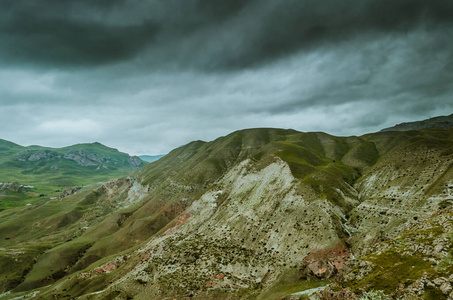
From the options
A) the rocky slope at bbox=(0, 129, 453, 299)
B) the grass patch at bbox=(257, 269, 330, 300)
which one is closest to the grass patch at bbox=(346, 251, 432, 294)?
the rocky slope at bbox=(0, 129, 453, 299)

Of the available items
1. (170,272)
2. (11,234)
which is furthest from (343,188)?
(11,234)

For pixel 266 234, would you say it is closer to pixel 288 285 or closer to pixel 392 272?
pixel 288 285

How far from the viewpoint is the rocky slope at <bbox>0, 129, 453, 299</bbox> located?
49.2m

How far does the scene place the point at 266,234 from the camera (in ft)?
214

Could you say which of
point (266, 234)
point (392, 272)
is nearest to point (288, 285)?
point (266, 234)

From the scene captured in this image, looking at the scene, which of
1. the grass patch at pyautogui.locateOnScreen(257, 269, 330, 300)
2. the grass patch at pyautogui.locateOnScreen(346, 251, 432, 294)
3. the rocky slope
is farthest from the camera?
the rocky slope

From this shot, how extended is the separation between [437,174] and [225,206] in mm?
67190

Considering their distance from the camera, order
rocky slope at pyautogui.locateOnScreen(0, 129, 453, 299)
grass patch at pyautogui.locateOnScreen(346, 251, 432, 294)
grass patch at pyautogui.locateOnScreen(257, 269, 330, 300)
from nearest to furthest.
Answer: grass patch at pyautogui.locateOnScreen(346, 251, 432, 294) < grass patch at pyautogui.locateOnScreen(257, 269, 330, 300) < rocky slope at pyautogui.locateOnScreen(0, 129, 453, 299)

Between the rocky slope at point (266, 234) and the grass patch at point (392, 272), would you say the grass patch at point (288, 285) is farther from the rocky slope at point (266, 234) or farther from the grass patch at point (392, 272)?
the grass patch at point (392, 272)

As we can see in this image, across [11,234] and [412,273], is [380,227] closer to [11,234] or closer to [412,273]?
[412,273]

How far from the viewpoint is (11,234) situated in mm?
145500

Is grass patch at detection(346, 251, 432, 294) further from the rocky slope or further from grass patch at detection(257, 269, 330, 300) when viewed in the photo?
grass patch at detection(257, 269, 330, 300)

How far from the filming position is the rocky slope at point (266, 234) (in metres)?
49.2

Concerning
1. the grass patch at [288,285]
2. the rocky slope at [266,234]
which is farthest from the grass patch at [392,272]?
the grass patch at [288,285]
